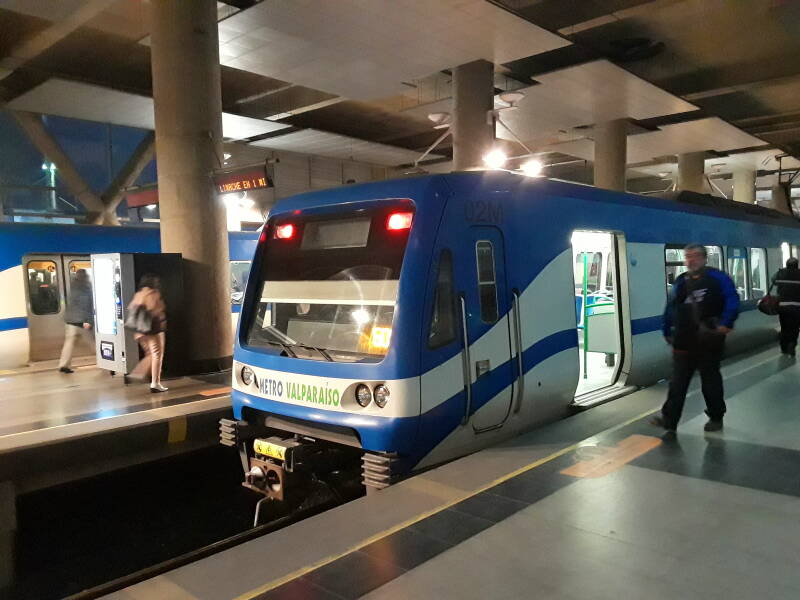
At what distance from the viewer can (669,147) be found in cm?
2319

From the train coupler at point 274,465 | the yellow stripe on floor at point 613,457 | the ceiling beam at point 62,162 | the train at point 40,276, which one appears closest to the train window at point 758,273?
the yellow stripe on floor at point 613,457

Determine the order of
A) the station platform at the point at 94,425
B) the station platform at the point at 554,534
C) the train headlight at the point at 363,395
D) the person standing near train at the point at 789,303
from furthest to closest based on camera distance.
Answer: the person standing near train at the point at 789,303
the station platform at the point at 94,425
the train headlight at the point at 363,395
the station platform at the point at 554,534

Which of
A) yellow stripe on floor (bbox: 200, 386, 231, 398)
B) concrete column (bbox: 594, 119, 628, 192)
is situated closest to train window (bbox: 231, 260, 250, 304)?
yellow stripe on floor (bbox: 200, 386, 231, 398)

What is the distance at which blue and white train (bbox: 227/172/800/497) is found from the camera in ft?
14.4

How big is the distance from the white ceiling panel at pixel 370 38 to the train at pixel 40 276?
184 inches

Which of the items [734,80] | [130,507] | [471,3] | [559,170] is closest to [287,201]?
[130,507]

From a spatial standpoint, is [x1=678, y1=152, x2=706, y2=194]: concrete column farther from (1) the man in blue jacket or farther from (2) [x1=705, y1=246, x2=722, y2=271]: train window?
(1) the man in blue jacket

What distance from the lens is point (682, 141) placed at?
22125mm

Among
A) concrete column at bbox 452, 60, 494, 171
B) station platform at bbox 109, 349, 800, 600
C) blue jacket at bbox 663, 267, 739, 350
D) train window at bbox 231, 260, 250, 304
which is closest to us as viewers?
station platform at bbox 109, 349, 800, 600

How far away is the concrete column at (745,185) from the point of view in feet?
94.9

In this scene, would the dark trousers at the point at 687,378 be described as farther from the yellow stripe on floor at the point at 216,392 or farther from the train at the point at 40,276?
the train at the point at 40,276

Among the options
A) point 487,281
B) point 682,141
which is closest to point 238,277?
point 487,281

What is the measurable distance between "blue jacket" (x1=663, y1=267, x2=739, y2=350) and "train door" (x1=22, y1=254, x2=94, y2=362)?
1005 centimetres

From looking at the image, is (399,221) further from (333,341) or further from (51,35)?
(51,35)
